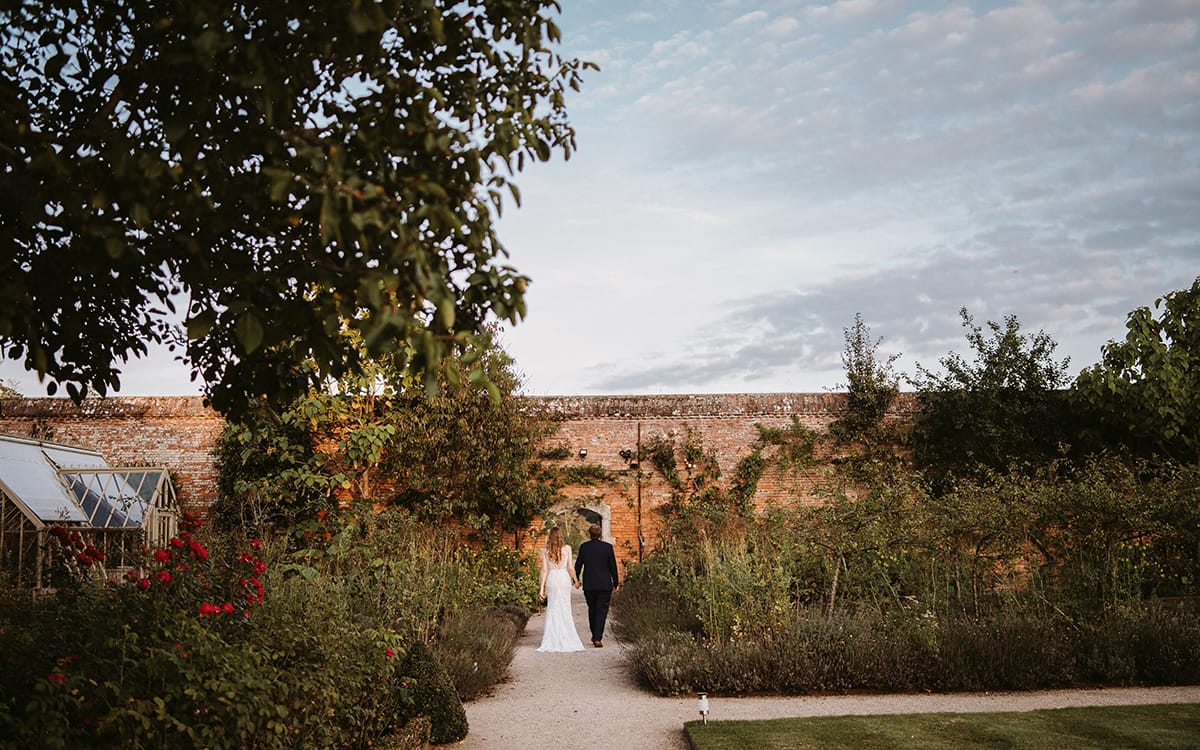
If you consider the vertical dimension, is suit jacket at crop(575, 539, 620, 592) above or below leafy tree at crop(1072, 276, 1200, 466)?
below

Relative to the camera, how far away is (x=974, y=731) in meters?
6.39

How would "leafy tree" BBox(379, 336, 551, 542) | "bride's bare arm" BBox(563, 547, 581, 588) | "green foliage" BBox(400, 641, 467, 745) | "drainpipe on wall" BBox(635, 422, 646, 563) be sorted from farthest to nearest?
"drainpipe on wall" BBox(635, 422, 646, 563) < "leafy tree" BBox(379, 336, 551, 542) < "bride's bare arm" BBox(563, 547, 581, 588) < "green foliage" BBox(400, 641, 467, 745)

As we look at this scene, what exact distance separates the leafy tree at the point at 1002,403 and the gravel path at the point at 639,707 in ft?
25.6

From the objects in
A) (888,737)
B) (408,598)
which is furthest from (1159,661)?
(408,598)

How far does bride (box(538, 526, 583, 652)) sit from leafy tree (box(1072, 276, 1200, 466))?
8.58 m

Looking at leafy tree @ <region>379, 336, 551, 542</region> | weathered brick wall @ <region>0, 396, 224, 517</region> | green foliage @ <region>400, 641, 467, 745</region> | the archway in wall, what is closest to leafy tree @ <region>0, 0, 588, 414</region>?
green foliage @ <region>400, 641, 467, 745</region>

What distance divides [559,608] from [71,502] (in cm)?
634

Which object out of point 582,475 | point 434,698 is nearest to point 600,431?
point 582,475

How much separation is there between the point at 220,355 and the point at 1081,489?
895 centimetres

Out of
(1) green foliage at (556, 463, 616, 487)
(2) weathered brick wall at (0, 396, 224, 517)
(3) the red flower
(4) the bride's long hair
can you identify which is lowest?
(4) the bride's long hair

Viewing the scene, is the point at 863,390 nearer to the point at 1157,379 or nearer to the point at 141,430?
the point at 1157,379

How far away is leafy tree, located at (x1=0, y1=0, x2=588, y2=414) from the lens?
2807 mm

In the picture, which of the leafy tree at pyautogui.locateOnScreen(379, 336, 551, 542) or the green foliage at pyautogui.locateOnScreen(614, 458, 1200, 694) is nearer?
the green foliage at pyautogui.locateOnScreen(614, 458, 1200, 694)

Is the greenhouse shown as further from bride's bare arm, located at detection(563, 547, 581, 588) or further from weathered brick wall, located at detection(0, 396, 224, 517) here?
bride's bare arm, located at detection(563, 547, 581, 588)
